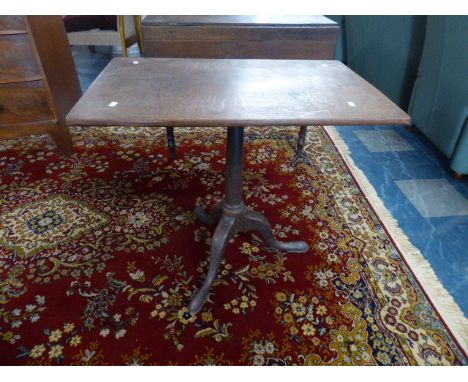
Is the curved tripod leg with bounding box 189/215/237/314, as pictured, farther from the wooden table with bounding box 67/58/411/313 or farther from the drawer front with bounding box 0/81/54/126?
the drawer front with bounding box 0/81/54/126

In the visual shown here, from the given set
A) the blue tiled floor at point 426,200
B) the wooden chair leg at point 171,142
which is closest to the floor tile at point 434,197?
the blue tiled floor at point 426,200

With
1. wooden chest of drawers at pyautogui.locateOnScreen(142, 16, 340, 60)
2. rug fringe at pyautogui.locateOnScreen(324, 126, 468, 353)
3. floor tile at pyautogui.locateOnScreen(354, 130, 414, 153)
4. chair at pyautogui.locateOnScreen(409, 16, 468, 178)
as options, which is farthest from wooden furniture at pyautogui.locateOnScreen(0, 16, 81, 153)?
chair at pyautogui.locateOnScreen(409, 16, 468, 178)

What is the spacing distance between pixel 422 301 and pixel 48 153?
196 centimetres

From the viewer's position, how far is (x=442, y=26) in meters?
1.77

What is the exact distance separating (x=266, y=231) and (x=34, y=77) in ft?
4.31

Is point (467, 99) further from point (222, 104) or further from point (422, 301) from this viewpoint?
point (222, 104)

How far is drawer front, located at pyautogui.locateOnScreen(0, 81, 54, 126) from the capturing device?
1625 millimetres

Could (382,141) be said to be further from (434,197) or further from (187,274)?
(187,274)

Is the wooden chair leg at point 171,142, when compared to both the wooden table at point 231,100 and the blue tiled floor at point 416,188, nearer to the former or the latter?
the wooden table at point 231,100

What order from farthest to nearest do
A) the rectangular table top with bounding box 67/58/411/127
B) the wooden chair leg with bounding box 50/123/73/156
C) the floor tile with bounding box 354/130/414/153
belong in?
the floor tile with bounding box 354/130/414/153 < the wooden chair leg with bounding box 50/123/73/156 < the rectangular table top with bounding box 67/58/411/127

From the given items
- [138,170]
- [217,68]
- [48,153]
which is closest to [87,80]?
[48,153]

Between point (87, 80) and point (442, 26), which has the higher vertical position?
point (442, 26)

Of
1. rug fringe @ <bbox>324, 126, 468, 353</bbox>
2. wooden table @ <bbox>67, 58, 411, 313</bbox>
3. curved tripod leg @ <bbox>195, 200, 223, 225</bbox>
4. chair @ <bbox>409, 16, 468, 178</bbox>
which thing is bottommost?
rug fringe @ <bbox>324, 126, 468, 353</bbox>

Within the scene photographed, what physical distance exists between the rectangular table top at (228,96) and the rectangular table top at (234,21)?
0.84 m
